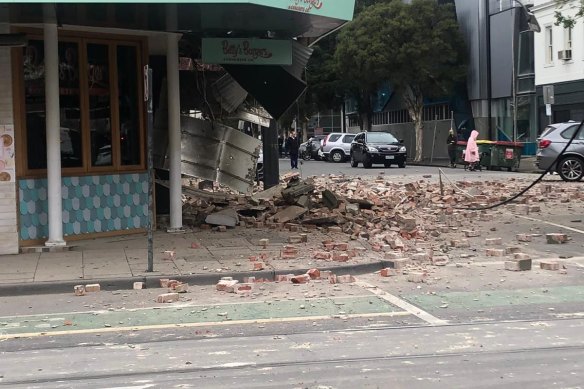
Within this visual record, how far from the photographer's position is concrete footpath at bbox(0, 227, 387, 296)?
8.94 m

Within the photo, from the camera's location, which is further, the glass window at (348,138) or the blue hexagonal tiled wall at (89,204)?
the glass window at (348,138)

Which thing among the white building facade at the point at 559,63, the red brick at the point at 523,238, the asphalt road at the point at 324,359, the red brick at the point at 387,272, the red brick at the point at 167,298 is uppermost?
the white building facade at the point at 559,63

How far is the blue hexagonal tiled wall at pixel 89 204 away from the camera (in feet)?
35.9

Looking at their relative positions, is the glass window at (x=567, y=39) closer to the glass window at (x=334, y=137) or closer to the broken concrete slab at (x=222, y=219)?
the glass window at (x=334, y=137)

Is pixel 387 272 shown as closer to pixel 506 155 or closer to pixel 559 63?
pixel 506 155

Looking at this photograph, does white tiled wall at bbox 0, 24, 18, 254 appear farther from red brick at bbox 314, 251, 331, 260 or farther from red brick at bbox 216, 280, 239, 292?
red brick at bbox 314, 251, 331, 260

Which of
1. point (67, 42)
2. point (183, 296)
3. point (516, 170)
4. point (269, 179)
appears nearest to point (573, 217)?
point (269, 179)

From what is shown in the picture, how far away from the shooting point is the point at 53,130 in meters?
10.6

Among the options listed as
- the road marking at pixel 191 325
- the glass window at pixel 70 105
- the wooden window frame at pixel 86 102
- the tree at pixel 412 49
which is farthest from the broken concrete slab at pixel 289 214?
the tree at pixel 412 49

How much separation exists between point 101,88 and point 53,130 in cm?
146

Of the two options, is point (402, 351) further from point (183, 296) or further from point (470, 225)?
point (470, 225)

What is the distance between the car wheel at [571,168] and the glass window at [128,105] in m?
14.4

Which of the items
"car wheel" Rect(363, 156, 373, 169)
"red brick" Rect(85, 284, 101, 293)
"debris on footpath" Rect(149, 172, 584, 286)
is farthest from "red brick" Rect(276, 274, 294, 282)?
"car wheel" Rect(363, 156, 373, 169)

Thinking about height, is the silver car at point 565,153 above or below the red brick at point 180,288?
above
